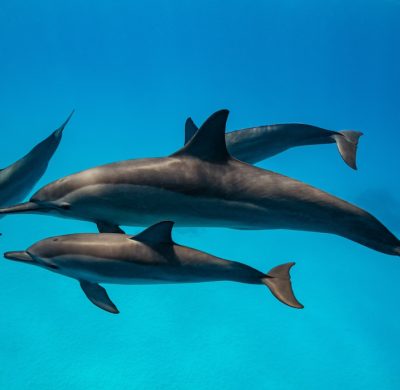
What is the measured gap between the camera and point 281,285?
4227 millimetres

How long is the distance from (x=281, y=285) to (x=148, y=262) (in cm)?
138

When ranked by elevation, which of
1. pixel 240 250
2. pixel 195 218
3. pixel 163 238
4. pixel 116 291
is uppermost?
pixel 240 250

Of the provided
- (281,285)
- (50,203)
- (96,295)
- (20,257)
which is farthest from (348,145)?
(20,257)

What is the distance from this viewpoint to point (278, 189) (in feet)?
12.7

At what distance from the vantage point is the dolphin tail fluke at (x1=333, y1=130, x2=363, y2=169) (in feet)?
18.1

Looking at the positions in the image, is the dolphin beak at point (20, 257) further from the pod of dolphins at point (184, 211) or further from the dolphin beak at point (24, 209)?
the dolphin beak at point (24, 209)

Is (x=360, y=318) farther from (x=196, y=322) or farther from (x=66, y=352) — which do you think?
(x=66, y=352)

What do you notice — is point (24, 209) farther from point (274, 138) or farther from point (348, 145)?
point (348, 145)

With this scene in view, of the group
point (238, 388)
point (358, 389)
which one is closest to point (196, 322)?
point (238, 388)

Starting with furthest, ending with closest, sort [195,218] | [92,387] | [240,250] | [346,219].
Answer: [240,250] → [92,387] → [195,218] → [346,219]

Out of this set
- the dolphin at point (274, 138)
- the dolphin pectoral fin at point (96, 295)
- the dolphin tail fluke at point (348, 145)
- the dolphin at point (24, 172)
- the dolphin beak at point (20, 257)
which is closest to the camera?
the dolphin beak at point (20, 257)

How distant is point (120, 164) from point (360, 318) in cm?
1685

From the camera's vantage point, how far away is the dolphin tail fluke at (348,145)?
5.51 m

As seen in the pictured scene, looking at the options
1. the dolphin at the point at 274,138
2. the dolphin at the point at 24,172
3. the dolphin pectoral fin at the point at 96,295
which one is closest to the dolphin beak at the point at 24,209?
the dolphin pectoral fin at the point at 96,295
